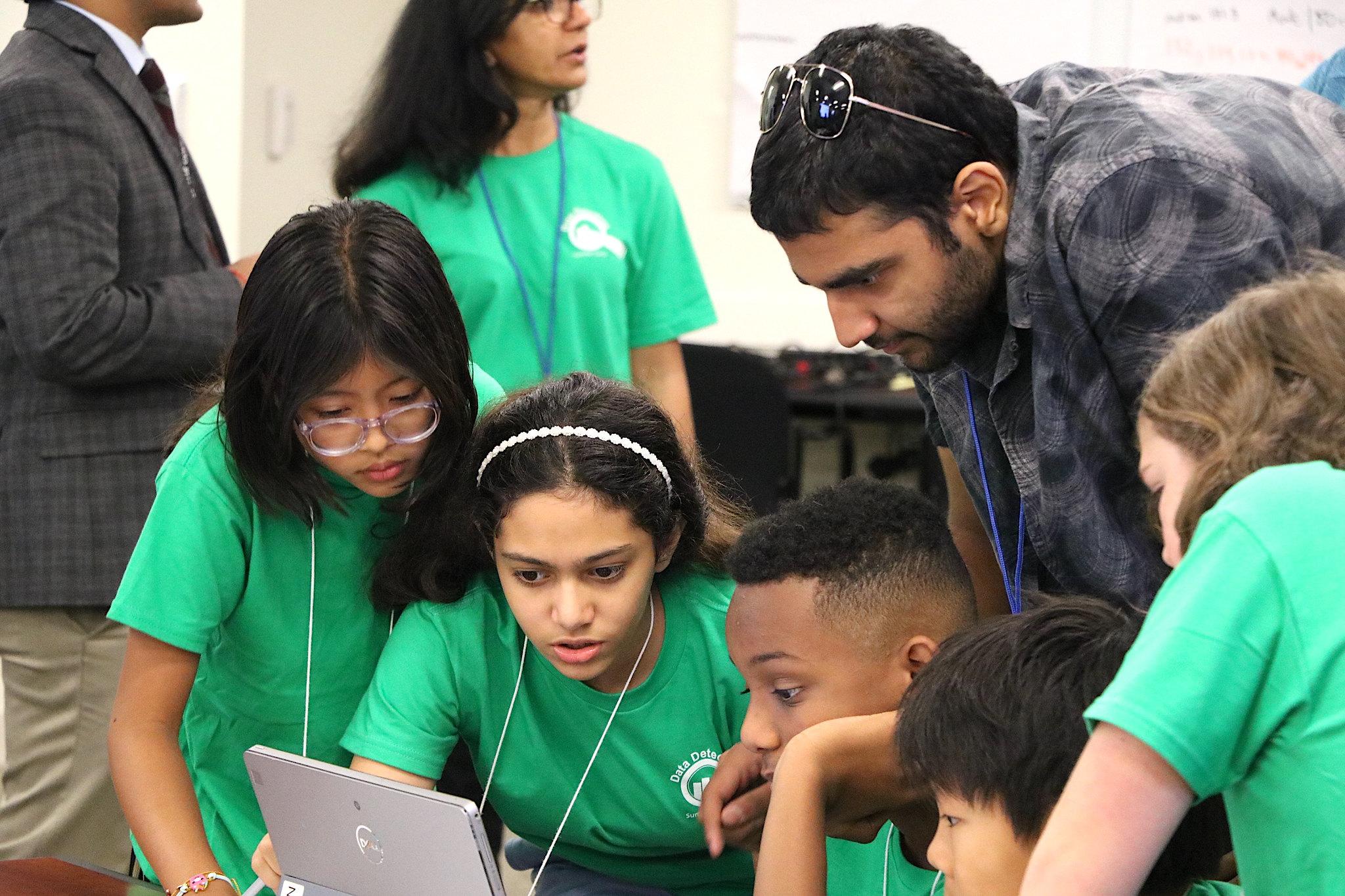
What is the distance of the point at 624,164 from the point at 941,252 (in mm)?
1214

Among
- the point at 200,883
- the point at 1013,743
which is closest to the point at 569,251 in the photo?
the point at 200,883

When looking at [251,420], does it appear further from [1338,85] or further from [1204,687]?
[1338,85]

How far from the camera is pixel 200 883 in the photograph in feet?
4.61

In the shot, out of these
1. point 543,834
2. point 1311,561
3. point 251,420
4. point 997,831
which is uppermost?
point 1311,561

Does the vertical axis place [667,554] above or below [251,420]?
below

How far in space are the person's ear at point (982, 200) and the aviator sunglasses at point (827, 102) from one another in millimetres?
42

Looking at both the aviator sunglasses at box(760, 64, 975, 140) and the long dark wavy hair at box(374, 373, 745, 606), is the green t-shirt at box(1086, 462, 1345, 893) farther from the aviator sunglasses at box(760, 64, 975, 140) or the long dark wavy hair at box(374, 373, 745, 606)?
the long dark wavy hair at box(374, 373, 745, 606)

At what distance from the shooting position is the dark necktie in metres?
2.12

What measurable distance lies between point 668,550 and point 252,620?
0.47m

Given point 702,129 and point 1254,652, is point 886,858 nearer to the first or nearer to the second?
point 1254,652

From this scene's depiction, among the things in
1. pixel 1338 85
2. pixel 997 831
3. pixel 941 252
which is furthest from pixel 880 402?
pixel 997 831

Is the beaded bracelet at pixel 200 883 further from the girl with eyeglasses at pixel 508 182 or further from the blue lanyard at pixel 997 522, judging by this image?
the girl with eyeglasses at pixel 508 182

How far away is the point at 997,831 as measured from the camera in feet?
3.47

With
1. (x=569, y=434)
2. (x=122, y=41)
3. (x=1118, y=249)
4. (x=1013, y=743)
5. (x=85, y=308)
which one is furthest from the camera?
(x=122, y=41)
